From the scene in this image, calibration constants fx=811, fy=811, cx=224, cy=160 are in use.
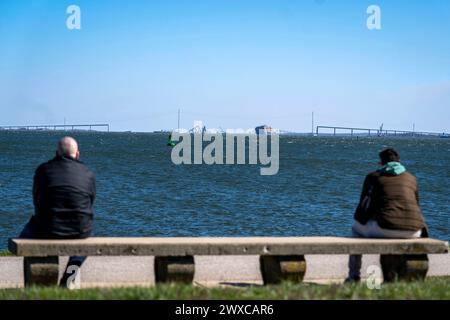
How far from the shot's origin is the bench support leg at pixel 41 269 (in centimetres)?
718

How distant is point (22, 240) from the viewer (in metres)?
7.12

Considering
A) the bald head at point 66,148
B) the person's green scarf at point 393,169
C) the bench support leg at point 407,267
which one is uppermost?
the bald head at point 66,148

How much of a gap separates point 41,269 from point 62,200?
0.64m

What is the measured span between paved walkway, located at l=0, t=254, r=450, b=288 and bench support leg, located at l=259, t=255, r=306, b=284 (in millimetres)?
879

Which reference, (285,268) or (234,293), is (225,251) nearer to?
(285,268)

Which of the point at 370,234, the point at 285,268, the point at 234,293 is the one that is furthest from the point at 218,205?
the point at 234,293

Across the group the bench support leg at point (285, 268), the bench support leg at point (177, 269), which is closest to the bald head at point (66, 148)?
the bench support leg at point (177, 269)

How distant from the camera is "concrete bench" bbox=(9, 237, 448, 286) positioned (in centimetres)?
710

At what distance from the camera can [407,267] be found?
25.6 feet

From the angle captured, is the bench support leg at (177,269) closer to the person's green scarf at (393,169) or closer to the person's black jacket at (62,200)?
the person's black jacket at (62,200)

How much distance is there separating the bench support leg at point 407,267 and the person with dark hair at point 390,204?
0.71 ft
